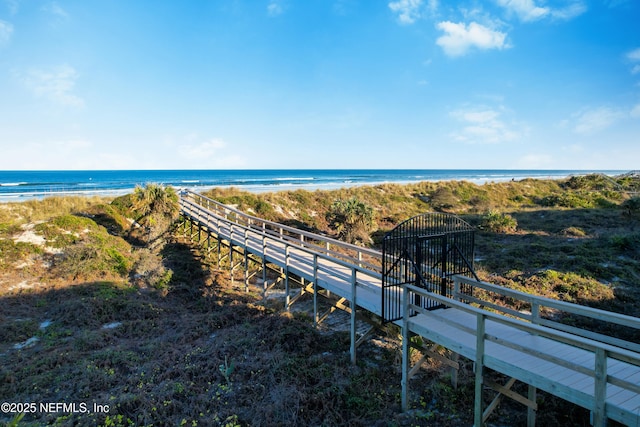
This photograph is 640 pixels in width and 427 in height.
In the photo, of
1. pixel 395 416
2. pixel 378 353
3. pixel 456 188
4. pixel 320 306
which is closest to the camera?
pixel 395 416

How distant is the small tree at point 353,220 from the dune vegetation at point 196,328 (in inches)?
3.1

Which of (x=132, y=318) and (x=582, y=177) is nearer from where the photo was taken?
(x=132, y=318)

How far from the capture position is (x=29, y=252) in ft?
44.4

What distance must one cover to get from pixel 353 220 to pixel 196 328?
1125 centimetres

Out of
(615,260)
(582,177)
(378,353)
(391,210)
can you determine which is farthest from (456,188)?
(378,353)

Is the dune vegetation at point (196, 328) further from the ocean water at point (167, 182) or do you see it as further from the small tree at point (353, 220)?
the ocean water at point (167, 182)

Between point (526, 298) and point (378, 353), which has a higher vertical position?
point (526, 298)

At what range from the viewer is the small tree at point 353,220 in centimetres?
1836

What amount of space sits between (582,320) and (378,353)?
5648 mm

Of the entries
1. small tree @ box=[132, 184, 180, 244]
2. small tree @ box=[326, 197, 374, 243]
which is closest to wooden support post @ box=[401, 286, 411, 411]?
small tree @ box=[326, 197, 374, 243]

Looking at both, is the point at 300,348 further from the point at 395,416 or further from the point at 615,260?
the point at 615,260

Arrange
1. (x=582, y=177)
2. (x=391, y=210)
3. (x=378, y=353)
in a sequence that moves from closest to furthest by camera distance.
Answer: (x=378, y=353)
(x=391, y=210)
(x=582, y=177)

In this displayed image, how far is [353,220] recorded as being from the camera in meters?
18.6

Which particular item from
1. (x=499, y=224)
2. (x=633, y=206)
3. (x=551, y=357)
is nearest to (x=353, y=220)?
(x=499, y=224)
